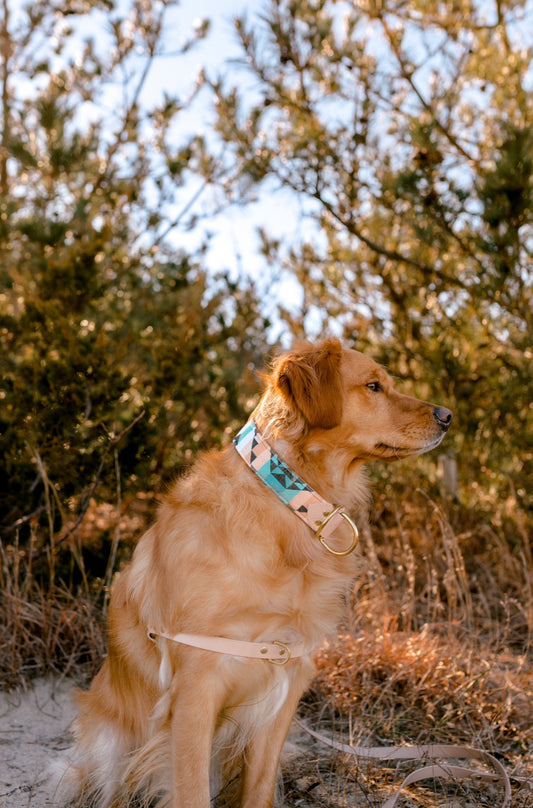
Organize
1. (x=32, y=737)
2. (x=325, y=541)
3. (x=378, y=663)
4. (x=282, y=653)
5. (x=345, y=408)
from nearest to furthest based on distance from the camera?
(x=282, y=653) → (x=325, y=541) → (x=345, y=408) → (x=32, y=737) → (x=378, y=663)

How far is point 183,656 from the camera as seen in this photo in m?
2.07

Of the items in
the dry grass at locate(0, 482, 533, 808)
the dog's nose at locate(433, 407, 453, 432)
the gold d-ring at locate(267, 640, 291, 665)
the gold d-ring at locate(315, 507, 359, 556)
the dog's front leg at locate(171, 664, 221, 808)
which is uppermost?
the dog's nose at locate(433, 407, 453, 432)

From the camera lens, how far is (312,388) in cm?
233

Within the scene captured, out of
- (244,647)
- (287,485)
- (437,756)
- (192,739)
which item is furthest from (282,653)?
(437,756)

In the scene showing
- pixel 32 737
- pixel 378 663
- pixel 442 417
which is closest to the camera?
pixel 442 417

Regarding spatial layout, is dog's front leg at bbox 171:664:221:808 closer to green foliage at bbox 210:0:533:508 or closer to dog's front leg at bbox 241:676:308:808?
dog's front leg at bbox 241:676:308:808

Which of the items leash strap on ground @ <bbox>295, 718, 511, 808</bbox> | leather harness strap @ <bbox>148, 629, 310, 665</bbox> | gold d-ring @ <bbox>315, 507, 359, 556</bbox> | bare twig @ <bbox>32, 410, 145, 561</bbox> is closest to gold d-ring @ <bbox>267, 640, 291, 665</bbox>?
leather harness strap @ <bbox>148, 629, 310, 665</bbox>

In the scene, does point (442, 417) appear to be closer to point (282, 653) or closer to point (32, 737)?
point (282, 653)

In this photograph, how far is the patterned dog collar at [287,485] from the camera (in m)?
2.22

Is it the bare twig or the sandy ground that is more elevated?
the bare twig

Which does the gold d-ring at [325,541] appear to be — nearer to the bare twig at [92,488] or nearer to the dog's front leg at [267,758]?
the dog's front leg at [267,758]

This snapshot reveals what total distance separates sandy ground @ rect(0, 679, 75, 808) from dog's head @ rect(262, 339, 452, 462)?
1.47 meters

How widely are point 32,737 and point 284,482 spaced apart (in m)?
1.69

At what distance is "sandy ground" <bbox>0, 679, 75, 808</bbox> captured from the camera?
2449 mm
